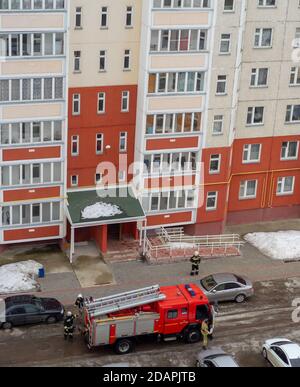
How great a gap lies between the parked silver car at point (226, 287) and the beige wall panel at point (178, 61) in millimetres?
12395

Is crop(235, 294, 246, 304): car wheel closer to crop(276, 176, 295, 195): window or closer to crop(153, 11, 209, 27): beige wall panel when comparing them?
crop(276, 176, 295, 195): window

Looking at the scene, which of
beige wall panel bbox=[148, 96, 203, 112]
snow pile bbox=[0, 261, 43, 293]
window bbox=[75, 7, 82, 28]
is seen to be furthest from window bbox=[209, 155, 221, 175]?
snow pile bbox=[0, 261, 43, 293]

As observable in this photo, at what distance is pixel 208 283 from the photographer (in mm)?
43062

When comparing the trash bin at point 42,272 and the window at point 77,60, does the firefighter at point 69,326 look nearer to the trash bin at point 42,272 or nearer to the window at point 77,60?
the trash bin at point 42,272

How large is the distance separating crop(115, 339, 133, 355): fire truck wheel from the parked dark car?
414 cm

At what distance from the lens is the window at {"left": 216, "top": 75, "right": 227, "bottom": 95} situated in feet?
155

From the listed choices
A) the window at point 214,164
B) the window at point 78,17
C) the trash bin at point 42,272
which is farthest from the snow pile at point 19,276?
the window at point 78,17

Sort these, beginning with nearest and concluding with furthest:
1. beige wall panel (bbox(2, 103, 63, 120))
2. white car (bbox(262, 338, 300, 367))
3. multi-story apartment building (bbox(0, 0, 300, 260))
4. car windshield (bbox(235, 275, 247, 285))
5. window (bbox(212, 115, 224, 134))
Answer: white car (bbox(262, 338, 300, 367)), beige wall panel (bbox(2, 103, 63, 120)), car windshield (bbox(235, 275, 247, 285)), multi-story apartment building (bbox(0, 0, 300, 260)), window (bbox(212, 115, 224, 134))

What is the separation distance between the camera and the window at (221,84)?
155 feet

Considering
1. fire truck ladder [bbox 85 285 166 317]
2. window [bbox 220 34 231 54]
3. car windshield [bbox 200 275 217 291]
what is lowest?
car windshield [bbox 200 275 217 291]

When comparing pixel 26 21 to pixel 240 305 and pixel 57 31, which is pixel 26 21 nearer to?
pixel 57 31

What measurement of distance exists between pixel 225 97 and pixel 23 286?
1657 cm

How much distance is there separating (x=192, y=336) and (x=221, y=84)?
1622 cm

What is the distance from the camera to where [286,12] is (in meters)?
48.5
